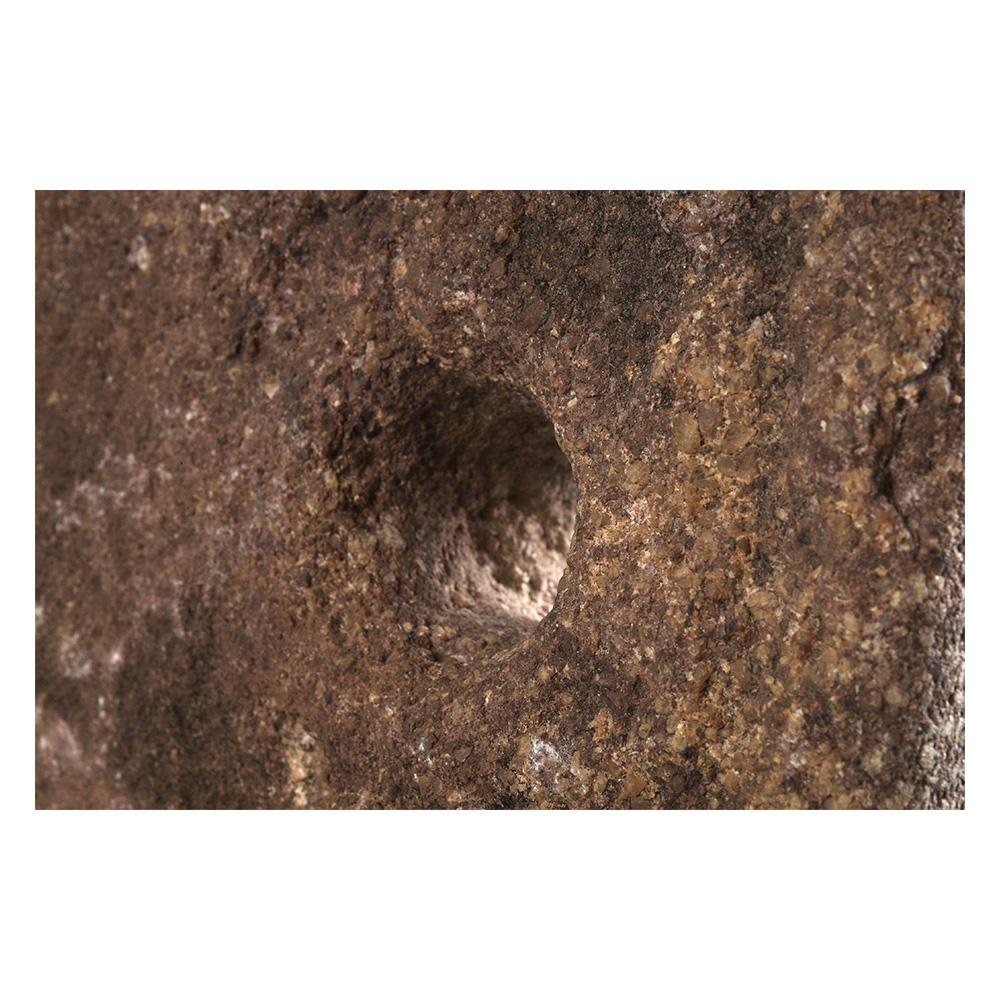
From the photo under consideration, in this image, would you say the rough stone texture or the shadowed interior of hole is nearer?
the rough stone texture

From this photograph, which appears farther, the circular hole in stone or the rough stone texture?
the circular hole in stone

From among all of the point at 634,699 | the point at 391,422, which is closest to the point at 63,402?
the point at 391,422

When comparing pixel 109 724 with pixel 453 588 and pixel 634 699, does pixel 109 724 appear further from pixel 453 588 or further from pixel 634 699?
pixel 634 699

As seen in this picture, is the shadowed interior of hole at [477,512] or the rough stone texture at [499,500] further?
the shadowed interior of hole at [477,512]
